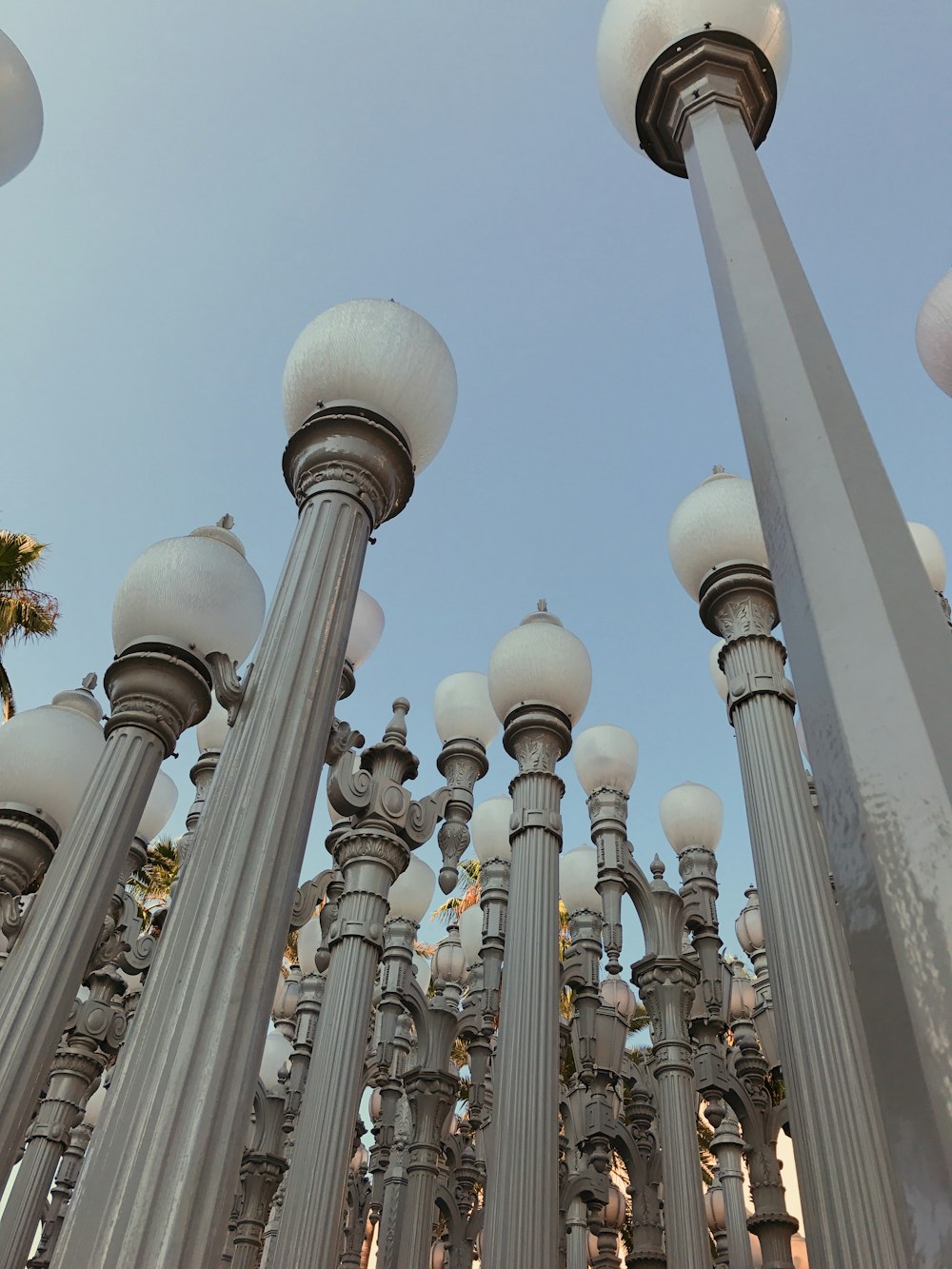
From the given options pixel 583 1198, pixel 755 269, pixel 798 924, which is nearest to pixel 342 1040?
pixel 798 924

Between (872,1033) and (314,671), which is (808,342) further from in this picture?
(314,671)

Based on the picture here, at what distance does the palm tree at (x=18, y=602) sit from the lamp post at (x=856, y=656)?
474 inches

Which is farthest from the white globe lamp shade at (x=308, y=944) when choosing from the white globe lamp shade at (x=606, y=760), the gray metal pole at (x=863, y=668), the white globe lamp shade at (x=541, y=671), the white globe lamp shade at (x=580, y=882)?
the gray metal pole at (x=863, y=668)

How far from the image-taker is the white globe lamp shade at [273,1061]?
11.6m

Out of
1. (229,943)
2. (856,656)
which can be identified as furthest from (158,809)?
(856,656)

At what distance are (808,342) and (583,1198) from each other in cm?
1233

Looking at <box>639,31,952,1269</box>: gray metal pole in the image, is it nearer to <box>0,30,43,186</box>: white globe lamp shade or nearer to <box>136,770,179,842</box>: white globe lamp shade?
<box>0,30,43,186</box>: white globe lamp shade

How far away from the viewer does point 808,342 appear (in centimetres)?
304

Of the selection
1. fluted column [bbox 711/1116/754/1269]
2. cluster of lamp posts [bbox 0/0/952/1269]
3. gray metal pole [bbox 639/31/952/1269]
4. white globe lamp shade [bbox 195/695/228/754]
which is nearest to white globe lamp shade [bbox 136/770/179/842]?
cluster of lamp posts [bbox 0/0/952/1269]

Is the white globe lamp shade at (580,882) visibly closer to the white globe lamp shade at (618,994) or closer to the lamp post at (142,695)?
the white globe lamp shade at (618,994)

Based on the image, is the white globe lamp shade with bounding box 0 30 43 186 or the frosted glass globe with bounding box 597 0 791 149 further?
the white globe lamp shade with bounding box 0 30 43 186

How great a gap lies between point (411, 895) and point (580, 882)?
9.11 ft

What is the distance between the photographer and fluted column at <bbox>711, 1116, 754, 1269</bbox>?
52.5ft

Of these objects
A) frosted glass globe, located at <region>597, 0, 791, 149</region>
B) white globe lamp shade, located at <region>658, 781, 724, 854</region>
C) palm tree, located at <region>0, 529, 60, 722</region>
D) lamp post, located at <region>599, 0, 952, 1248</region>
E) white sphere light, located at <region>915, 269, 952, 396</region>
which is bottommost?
lamp post, located at <region>599, 0, 952, 1248</region>
